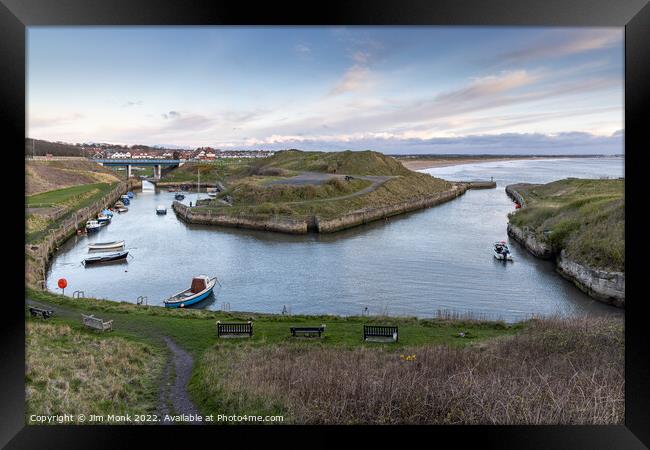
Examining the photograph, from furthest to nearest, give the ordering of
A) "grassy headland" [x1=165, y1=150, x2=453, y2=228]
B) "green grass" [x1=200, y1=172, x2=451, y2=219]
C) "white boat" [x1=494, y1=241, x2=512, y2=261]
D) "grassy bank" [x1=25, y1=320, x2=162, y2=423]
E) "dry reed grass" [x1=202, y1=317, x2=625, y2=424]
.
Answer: "grassy headland" [x1=165, y1=150, x2=453, y2=228], "green grass" [x1=200, y1=172, x2=451, y2=219], "white boat" [x1=494, y1=241, x2=512, y2=261], "grassy bank" [x1=25, y1=320, x2=162, y2=423], "dry reed grass" [x1=202, y1=317, x2=625, y2=424]

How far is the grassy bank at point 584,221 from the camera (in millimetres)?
14523

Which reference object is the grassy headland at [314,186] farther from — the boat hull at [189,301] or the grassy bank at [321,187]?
the boat hull at [189,301]

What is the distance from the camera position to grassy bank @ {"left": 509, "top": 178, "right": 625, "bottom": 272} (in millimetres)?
14523

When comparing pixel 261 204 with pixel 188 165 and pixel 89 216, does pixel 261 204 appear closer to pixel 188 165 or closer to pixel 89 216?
pixel 89 216

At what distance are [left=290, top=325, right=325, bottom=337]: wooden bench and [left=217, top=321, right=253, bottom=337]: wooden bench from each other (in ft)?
2.59

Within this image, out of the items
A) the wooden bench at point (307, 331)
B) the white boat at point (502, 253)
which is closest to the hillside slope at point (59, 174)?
the wooden bench at point (307, 331)

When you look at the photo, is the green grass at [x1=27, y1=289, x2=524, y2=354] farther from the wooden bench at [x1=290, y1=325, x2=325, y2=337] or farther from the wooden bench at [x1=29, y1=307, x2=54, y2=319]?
the wooden bench at [x1=29, y1=307, x2=54, y2=319]

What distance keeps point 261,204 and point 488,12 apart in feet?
83.9

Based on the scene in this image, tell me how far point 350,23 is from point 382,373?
3968 millimetres

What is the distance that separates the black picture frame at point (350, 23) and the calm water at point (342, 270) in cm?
747

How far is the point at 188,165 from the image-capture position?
154ft

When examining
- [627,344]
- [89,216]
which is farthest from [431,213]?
[627,344]

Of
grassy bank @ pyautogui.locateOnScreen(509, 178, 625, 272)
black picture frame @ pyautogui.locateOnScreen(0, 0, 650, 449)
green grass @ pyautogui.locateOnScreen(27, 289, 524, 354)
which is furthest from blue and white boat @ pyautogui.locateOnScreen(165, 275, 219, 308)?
grassy bank @ pyautogui.locateOnScreen(509, 178, 625, 272)

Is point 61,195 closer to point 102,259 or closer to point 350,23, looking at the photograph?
point 102,259
